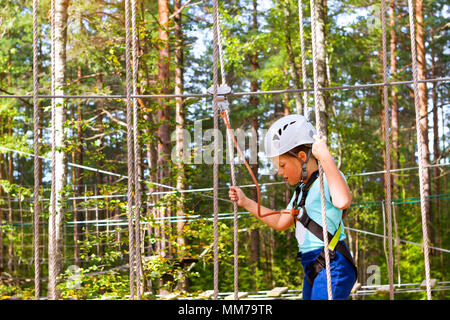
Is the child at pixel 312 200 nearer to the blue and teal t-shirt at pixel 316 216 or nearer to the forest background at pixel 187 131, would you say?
the blue and teal t-shirt at pixel 316 216

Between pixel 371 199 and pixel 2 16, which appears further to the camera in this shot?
pixel 371 199

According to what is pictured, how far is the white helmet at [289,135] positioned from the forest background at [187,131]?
207 cm

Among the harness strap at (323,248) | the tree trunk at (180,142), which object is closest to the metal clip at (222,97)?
the harness strap at (323,248)

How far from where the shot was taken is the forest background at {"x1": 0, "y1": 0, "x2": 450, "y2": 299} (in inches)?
151

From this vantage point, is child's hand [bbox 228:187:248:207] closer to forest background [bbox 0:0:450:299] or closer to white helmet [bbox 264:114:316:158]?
white helmet [bbox 264:114:316:158]

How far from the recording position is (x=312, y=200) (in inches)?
60.8

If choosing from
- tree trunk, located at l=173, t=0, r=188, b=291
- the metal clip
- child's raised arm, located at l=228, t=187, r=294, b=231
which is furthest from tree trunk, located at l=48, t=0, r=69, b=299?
the metal clip

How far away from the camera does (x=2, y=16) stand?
732 cm

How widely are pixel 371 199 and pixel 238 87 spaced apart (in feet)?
14.7

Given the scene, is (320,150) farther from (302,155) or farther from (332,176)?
(302,155)

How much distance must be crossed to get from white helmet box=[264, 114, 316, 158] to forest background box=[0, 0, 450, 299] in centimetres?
207

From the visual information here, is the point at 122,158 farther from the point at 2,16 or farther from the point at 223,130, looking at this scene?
the point at 2,16

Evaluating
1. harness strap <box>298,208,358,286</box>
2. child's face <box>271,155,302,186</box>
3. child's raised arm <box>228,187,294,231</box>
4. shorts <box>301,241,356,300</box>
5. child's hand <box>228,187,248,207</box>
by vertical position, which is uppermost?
child's face <box>271,155,302,186</box>
